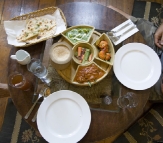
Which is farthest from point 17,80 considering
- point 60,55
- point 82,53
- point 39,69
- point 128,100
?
point 128,100

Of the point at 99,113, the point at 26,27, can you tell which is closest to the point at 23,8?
the point at 26,27

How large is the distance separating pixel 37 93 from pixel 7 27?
0.58 meters

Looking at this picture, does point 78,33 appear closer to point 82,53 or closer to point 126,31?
point 82,53

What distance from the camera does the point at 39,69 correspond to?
57.2 inches

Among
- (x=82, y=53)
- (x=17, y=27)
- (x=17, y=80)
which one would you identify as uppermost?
(x=17, y=27)

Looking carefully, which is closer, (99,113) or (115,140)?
(99,113)

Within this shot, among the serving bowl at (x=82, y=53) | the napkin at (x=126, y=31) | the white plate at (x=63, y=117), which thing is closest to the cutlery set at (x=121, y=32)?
the napkin at (x=126, y=31)

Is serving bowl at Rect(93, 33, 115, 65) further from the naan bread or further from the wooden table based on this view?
the naan bread

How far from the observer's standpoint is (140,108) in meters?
1.47

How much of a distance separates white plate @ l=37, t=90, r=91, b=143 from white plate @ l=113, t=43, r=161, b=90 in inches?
14.5

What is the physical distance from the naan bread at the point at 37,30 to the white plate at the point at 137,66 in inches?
22.2

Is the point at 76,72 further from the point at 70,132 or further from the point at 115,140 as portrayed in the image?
the point at 115,140

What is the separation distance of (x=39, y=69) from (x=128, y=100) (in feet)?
2.23

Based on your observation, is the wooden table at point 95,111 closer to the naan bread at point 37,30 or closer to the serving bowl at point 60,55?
the naan bread at point 37,30
